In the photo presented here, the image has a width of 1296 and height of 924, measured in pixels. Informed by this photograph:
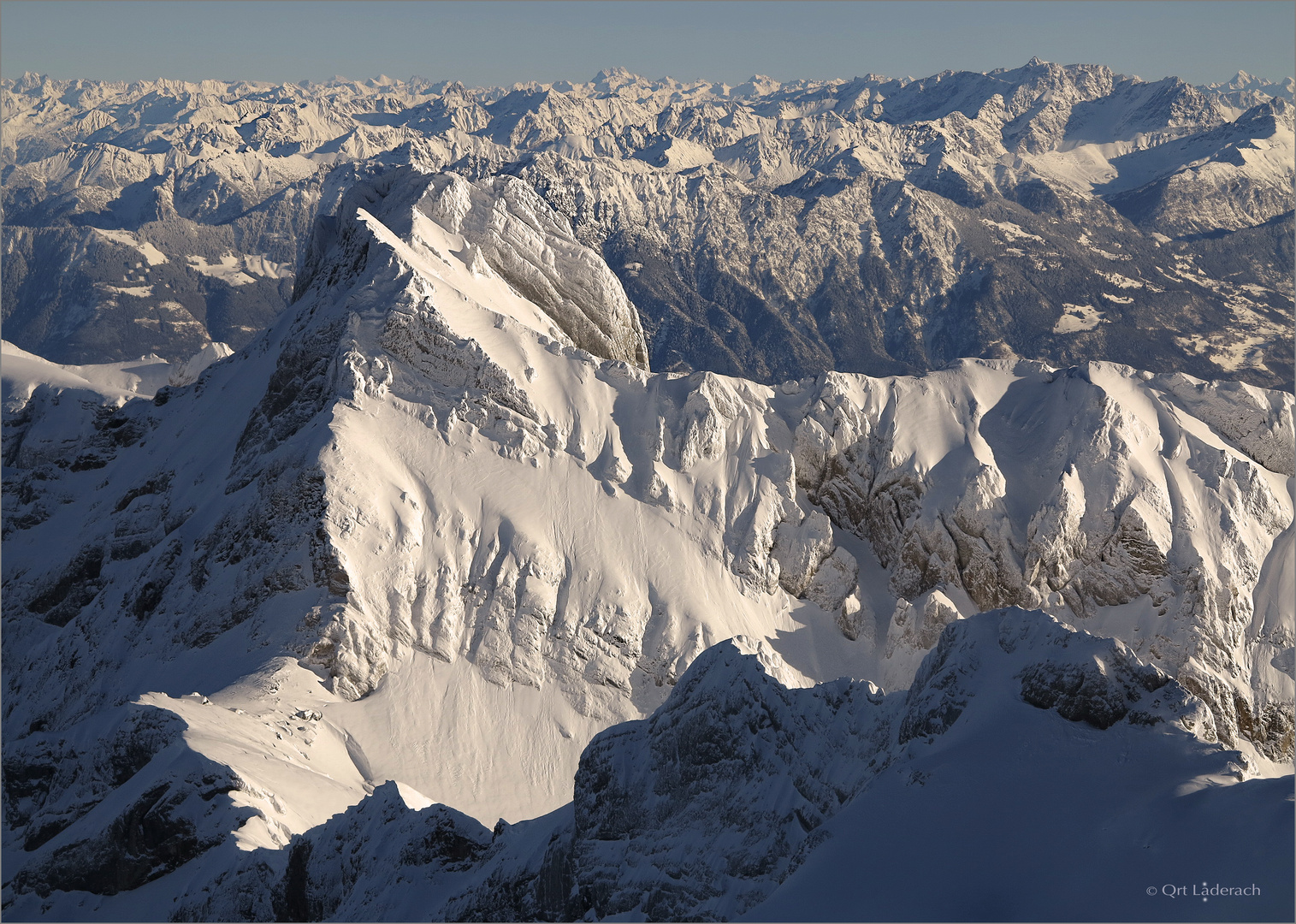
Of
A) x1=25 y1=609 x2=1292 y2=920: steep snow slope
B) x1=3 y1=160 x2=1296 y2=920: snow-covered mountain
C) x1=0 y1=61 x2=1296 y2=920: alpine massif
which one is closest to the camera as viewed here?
x1=25 y1=609 x2=1292 y2=920: steep snow slope

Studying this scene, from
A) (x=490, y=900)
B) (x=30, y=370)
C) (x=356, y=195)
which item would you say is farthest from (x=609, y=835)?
(x=30, y=370)

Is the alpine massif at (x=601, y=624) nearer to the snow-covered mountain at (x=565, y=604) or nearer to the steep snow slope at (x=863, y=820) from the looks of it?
the steep snow slope at (x=863, y=820)

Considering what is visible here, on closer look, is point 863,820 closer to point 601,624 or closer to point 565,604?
point 601,624

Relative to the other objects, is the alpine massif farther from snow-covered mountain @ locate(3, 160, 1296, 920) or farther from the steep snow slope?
snow-covered mountain @ locate(3, 160, 1296, 920)

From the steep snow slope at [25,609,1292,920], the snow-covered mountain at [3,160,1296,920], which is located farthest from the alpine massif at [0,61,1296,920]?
the snow-covered mountain at [3,160,1296,920]

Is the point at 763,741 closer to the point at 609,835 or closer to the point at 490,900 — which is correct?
the point at 609,835

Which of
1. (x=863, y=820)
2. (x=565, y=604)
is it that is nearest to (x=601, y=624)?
(x=565, y=604)
